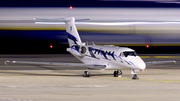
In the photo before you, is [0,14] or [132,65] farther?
[0,14]

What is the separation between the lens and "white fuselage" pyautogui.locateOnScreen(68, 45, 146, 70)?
24.1 meters

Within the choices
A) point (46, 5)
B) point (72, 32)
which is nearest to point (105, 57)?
point (72, 32)

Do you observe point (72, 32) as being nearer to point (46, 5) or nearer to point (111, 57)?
point (111, 57)

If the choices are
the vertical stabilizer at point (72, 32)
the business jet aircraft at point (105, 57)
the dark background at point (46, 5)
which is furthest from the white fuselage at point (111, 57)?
the dark background at point (46, 5)

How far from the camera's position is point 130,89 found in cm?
1881


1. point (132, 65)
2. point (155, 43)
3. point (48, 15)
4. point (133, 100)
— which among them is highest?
point (48, 15)

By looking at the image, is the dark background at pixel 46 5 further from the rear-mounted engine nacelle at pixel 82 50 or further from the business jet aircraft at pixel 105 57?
the rear-mounted engine nacelle at pixel 82 50

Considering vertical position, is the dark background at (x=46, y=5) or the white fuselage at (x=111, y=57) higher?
the dark background at (x=46, y=5)

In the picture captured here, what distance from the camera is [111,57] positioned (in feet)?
83.8

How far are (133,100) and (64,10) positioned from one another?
28.3 m

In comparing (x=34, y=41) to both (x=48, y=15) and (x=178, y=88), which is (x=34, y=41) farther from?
(x=178, y=88)

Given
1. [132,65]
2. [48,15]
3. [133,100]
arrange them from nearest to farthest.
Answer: [133,100], [132,65], [48,15]

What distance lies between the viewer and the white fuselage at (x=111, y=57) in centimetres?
2408

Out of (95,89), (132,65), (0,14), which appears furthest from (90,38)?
(95,89)
